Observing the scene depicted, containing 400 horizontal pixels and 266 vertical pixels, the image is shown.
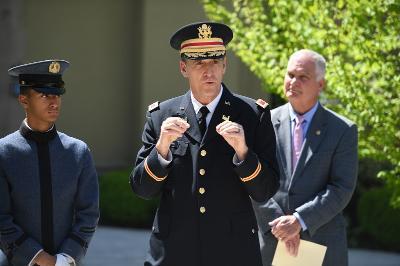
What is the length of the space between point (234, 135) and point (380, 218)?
804 cm

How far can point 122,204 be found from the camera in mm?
13438

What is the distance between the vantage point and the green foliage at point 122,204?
13.4 metres

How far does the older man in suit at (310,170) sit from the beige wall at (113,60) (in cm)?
846

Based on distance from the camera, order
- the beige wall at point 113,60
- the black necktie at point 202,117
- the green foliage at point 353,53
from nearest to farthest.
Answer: the black necktie at point 202,117 → the green foliage at point 353,53 → the beige wall at point 113,60

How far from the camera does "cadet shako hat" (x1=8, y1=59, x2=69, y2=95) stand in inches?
201

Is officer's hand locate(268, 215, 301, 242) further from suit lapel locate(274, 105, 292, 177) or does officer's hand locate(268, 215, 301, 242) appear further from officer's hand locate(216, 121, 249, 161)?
officer's hand locate(216, 121, 249, 161)

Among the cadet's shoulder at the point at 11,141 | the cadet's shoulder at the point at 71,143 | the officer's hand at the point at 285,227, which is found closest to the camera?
the cadet's shoulder at the point at 11,141

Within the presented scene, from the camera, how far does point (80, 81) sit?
14648 millimetres

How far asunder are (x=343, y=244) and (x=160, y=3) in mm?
8939

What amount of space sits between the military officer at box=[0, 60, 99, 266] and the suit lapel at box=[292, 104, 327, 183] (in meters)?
1.35

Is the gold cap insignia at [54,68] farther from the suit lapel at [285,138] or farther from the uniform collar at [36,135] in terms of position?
the suit lapel at [285,138]

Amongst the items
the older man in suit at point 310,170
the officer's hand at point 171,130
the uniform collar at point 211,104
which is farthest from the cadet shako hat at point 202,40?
the older man in suit at point 310,170

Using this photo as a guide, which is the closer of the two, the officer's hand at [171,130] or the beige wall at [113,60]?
the officer's hand at [171,130]

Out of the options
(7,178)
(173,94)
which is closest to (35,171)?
(7,178)
